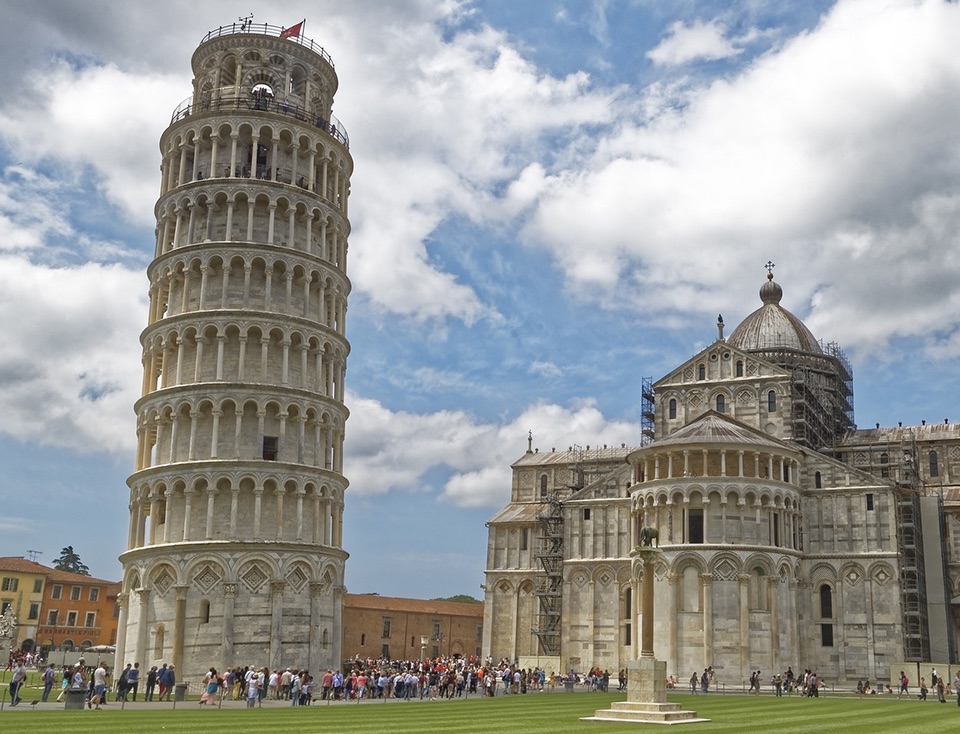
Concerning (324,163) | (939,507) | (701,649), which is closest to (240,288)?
(324,163)

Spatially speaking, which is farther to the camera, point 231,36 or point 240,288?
point 231,36

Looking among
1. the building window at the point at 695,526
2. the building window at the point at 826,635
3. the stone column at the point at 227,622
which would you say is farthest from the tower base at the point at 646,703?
the building window at the point at 826,635

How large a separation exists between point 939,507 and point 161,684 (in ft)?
172

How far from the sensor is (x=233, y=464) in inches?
1911

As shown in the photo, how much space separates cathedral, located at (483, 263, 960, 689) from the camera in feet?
194

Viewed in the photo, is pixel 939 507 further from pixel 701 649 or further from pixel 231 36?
pixel 231 36

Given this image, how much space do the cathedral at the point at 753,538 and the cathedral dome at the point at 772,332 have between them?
6.1 inches

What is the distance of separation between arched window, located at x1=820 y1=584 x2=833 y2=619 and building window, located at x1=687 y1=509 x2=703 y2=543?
10.6m

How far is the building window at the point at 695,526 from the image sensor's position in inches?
2360

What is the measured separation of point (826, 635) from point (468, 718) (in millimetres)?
40330

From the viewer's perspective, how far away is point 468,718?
30.3 m

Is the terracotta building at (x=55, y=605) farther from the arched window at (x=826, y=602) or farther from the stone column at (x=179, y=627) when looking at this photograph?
the arched window at (x=826, y=602)

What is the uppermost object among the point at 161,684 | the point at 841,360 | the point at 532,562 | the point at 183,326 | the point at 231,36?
the point at 231,36

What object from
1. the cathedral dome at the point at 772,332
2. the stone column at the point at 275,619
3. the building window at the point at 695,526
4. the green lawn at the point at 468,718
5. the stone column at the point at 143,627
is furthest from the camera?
the cathedral dome at the point at 772,332
